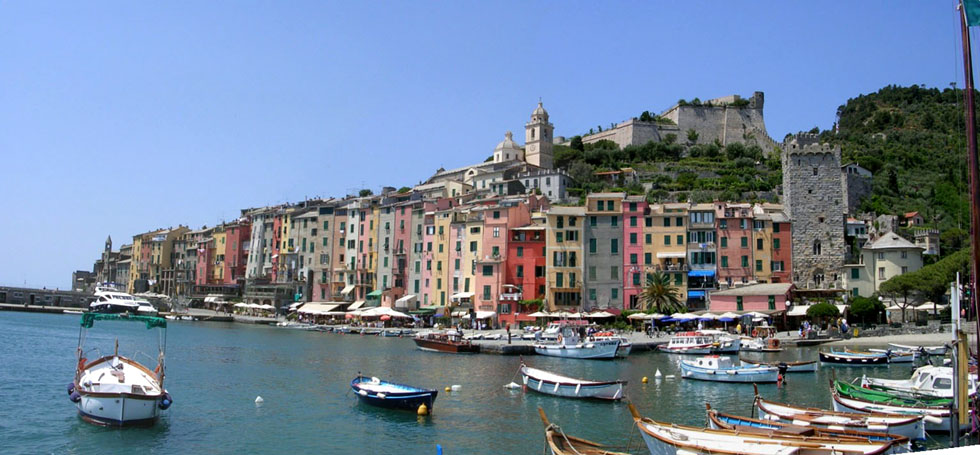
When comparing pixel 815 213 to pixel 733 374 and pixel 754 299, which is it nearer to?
pixel 754 299

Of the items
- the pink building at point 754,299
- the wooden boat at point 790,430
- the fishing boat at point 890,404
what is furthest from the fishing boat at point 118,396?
the pink building at point 754,299

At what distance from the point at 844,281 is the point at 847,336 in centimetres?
1071

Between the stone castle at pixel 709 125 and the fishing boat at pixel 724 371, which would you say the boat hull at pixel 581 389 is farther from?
the stone castle at pixel 709 125

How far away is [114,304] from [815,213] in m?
72.4

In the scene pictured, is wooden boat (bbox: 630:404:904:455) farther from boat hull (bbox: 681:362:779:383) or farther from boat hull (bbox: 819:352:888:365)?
boat hull (bbox: 819:352:888:365)

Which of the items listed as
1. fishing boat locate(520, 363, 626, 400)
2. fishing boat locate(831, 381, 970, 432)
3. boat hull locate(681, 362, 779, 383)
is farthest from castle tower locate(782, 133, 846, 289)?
fishing boat locate(831, 381, 970, 432)

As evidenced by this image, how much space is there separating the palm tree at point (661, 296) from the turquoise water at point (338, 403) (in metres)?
12.0

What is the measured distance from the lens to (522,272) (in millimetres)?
67812

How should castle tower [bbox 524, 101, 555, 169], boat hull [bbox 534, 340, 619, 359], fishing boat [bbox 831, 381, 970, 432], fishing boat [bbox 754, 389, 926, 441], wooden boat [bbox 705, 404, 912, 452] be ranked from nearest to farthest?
wooden boat [bbox 705, 404, 912, 452] < fishing boat [bbox 754, 389, 926, 441] < fishing boat [bbox 831, 381, 970, 432] < boat hull [bbox 534, 340, 619, 359] < castle tower [bbox 524, 101, 555, 169]

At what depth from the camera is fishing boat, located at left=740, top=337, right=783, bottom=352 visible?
48.4 m

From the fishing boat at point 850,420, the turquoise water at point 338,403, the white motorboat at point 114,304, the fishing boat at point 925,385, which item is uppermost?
the white motorboat at point 114,304

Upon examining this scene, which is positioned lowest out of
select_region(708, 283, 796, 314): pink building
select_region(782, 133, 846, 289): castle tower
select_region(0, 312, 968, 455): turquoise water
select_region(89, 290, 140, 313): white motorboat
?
select_region(0, 312, 968, 455): turquoise water

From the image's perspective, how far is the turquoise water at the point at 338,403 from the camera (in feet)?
76.1

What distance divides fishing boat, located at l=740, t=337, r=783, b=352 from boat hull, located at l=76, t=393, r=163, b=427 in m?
35.7
